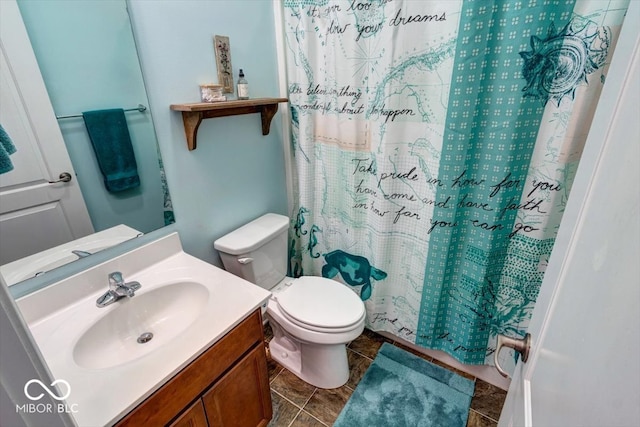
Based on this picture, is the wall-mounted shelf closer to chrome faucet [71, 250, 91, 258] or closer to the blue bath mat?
chrome faucet [71, 250, 91, 258]

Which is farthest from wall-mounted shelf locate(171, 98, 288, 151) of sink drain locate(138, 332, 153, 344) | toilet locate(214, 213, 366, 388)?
sink drain locate(138, 332, 153, 344)

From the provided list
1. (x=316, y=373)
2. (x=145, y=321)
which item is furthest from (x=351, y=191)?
(x=145, y=321)

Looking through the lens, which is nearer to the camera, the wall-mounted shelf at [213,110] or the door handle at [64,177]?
the door handle at [64,177]

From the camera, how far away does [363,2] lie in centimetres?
132

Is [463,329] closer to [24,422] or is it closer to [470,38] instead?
[470,38]

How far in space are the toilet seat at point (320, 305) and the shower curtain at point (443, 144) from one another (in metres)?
0.25

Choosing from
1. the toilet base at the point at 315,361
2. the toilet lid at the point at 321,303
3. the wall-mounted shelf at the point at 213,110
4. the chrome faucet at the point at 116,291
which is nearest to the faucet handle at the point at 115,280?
the chrome faucet at the point at 116,291

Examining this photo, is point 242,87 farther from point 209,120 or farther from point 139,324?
point 139,324

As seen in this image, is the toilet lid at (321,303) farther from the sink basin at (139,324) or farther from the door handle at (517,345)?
the door handle at (517,345)

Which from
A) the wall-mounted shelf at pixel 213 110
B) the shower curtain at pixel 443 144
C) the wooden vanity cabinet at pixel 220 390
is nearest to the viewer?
the wooden vanity cabinet at pixel 220 390

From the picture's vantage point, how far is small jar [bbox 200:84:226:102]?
4.23 ft

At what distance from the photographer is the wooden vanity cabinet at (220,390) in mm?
831

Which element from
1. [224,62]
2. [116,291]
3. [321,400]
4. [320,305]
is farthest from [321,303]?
[224,62]

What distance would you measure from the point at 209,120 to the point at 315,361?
1.25 m
